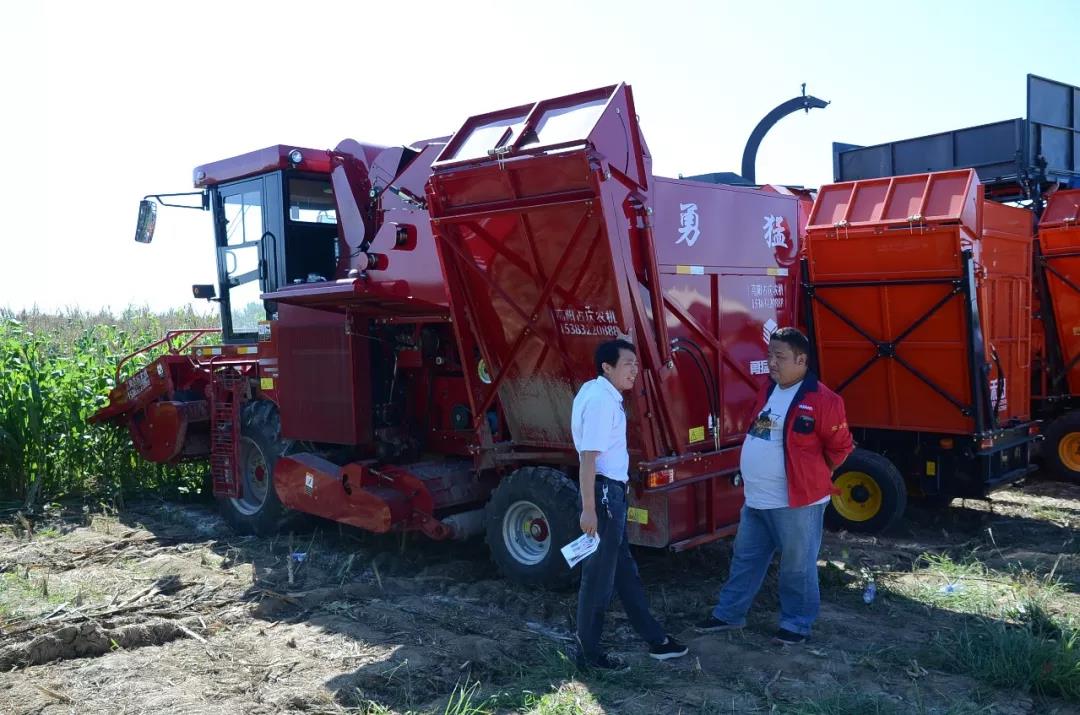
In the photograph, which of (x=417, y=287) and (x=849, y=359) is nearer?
(x=417, y=287)

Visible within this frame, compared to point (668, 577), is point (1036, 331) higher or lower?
→ higher

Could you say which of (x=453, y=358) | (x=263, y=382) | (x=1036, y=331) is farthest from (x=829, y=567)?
(x=1036, y=331)

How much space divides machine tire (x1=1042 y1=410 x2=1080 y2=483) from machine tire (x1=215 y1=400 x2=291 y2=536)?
781 cm

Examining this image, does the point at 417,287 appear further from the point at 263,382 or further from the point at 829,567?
the point at 829,567

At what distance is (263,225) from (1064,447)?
8345mm

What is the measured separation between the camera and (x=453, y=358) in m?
7.00

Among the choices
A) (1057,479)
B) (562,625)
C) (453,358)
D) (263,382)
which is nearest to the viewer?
(562,625)

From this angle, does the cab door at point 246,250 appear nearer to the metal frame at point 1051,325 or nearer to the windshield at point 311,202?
the windshield at point 311,202

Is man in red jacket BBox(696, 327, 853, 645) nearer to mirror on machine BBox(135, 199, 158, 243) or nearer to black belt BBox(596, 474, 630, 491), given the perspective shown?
black belt BBox(596, 474, 630, 491)

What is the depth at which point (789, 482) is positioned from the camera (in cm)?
498

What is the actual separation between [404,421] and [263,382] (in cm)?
138

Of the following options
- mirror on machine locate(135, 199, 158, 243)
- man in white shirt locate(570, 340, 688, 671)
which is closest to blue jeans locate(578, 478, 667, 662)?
man in white shirt locate(570, 340, 688, 671)

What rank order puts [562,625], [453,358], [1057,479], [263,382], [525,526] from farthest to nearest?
[1057,479] < [263,382] < [453,358] < [525,526] < [562,625]

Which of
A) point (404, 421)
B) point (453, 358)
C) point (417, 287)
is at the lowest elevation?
point (404, 421)
